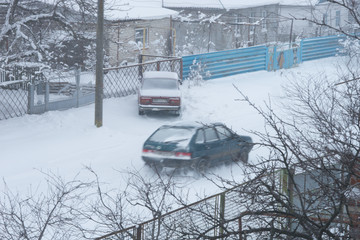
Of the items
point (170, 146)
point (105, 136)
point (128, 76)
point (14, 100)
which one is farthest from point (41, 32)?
point (170, 146)

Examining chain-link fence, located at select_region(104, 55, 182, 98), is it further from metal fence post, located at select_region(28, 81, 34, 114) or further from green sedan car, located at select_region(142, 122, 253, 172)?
green sedan car, located at select_region(142, 122, 253, 172)

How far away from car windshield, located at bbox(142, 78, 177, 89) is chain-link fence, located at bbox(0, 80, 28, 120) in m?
4.05

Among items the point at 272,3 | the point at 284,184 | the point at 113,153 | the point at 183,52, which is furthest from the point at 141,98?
the point at 272,3

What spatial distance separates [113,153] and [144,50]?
13.9 metres

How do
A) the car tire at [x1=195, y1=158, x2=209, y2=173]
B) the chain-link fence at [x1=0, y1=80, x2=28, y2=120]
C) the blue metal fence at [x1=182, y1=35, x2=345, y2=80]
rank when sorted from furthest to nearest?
the blue metal fence at [x1=182, y1=35, x2=345, y2=80] < the chain-link fence at [x1=0, y1=80, x2=28, y2=120] < the car tire at [x1=195, y1=158, x2=209, y2=173]

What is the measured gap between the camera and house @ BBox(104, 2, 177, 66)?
26.8m

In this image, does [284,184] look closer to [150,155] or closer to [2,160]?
[150,155]

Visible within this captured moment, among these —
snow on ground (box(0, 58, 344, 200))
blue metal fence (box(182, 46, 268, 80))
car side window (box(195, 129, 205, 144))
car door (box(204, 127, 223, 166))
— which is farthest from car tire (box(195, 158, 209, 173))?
blue metal fence (box(182, 46, 268, 80))

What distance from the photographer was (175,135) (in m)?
13.6

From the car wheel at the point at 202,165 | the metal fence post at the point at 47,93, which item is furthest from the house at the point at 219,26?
the car wheel at the point at 202,165

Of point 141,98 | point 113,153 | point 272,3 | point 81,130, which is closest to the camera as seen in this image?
point 113,153

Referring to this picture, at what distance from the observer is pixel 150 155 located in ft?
43.6

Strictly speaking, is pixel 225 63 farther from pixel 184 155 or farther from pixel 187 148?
pixel 184 155

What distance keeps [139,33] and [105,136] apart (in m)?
12.5
